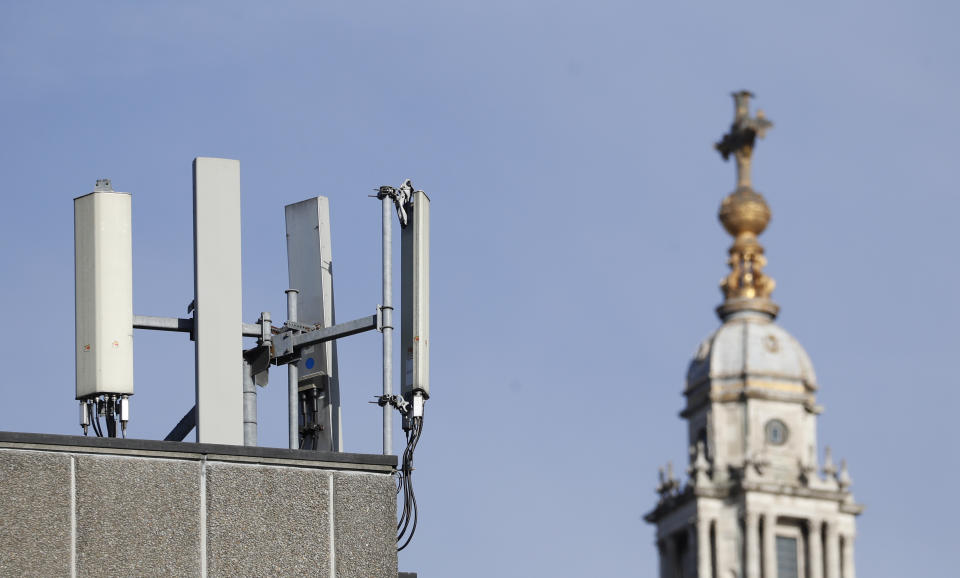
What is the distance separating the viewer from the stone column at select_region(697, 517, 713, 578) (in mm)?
44000

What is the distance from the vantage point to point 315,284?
2111 inches

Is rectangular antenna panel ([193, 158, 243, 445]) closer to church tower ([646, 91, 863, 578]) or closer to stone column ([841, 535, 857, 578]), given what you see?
church tower ([646, 91, 863, 578])

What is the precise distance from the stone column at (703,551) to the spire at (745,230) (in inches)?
266

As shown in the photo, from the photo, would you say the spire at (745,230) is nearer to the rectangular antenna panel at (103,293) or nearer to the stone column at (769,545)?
the stone column at (769,545)

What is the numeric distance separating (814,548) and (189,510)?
606 inches

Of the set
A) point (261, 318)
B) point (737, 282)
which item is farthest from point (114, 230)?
point (737, 282)

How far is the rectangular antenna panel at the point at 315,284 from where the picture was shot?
53.2 meters

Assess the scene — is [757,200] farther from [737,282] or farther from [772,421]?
[772,421]

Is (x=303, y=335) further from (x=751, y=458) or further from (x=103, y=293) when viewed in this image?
(x=751, y=458)

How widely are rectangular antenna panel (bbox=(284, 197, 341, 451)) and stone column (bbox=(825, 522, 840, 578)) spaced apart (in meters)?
15.3

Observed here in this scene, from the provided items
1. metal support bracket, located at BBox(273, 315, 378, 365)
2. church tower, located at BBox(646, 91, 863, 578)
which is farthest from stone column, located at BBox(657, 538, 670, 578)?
metal support bracket, located at BBox(273, 315, 378, 365)

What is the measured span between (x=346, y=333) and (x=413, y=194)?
4633mm

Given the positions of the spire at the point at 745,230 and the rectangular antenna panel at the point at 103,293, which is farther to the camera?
the spire at the point at 745,230

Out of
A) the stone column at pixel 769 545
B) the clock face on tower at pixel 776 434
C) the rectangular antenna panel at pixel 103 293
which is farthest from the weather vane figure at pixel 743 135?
the rectangular antenna panel at pixel 103 293
